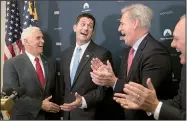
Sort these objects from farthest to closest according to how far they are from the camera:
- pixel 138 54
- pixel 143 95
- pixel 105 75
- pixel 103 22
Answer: pixel 103 22 → pixel 138 54 → pixel 105 75 → pixel 143 95

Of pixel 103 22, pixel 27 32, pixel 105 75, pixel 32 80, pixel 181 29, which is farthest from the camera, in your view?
pixel 103 22

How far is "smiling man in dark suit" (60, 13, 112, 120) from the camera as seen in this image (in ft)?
8.90

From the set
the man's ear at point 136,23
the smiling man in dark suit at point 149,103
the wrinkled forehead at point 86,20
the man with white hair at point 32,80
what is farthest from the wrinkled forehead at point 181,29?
the man with white hair at point 32,80

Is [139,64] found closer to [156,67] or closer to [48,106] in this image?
[156,67]

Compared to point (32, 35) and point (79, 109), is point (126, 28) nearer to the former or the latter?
point (79, 109)

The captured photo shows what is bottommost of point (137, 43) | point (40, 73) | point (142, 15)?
point (40, 73)

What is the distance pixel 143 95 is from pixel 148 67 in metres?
0.59

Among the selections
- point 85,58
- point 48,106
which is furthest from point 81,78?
point 48,106

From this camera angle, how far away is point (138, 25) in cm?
254

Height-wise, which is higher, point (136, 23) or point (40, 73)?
point (136, 23)

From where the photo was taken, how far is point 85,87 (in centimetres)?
281

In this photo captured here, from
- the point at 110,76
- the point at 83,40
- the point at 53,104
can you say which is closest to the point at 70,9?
the point at 83,40

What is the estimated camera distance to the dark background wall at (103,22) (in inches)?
117

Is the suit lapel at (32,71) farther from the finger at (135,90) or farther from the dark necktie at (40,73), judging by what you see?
the finger at (135,90)
